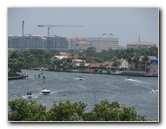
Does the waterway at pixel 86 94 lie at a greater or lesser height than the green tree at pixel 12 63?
lesser

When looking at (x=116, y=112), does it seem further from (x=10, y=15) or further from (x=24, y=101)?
(x=10, y=15)

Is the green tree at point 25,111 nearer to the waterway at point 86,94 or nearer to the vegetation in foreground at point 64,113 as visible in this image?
the vegetation in foreground at point 64,113

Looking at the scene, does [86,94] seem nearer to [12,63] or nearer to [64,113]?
[12,63]

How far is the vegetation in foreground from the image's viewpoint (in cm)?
404

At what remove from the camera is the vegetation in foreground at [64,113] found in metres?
4.04

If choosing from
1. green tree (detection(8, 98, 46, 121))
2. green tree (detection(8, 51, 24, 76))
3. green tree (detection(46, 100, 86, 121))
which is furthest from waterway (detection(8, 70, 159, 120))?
green tree (detection(46, 100, 86, 121))

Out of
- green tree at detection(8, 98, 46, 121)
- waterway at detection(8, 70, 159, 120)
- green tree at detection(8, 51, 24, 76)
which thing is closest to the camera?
green tree at detection(8, 98, 46, 121)

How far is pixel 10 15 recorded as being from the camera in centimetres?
387

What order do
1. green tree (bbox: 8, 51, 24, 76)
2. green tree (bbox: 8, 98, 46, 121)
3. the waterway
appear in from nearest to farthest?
green tree (bbox: 8, 98, 46, 121), green tree (bbox: 8, 51, 24, 76), the waterway

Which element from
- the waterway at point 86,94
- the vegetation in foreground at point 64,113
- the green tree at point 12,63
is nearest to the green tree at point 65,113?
the vegetation in foreground at point 64,113

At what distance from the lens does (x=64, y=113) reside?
4285 mm

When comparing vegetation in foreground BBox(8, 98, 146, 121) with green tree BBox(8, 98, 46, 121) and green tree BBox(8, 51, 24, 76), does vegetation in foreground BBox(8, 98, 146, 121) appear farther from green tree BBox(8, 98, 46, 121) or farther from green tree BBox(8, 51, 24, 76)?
green tree BBox(8, 51, 24, 76)

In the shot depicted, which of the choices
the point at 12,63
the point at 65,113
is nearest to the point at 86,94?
the point at 12,63
